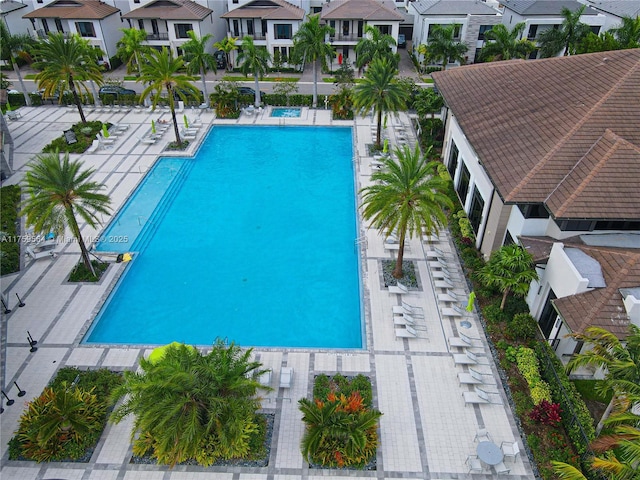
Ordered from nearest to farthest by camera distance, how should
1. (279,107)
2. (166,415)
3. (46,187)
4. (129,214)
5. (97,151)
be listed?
(166,415), (46,187), (129,214), (97,151), (279,107)

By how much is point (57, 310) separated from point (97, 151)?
1808cm

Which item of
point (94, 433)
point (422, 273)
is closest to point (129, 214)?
point (94, 433)

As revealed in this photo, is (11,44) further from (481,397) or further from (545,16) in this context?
(545,16)

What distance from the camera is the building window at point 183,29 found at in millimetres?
51875

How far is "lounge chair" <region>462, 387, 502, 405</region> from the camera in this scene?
17016mm

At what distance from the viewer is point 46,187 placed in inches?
786

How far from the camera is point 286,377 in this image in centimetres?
1764

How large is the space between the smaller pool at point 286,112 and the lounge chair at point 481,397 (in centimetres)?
3046

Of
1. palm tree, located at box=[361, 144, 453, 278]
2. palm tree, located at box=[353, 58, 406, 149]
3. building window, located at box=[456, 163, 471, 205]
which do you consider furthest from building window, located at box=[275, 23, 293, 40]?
palm tree, located at box=[361, 144, 453, 278]

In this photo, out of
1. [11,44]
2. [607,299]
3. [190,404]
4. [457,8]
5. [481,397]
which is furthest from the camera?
[457,8]

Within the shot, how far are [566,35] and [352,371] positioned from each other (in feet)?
133

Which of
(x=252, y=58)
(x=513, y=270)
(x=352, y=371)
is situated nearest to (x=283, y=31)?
(x=252, y=58)

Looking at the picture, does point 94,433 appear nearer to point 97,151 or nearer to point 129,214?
point 129,214

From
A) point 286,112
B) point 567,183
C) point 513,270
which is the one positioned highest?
point 567,183
